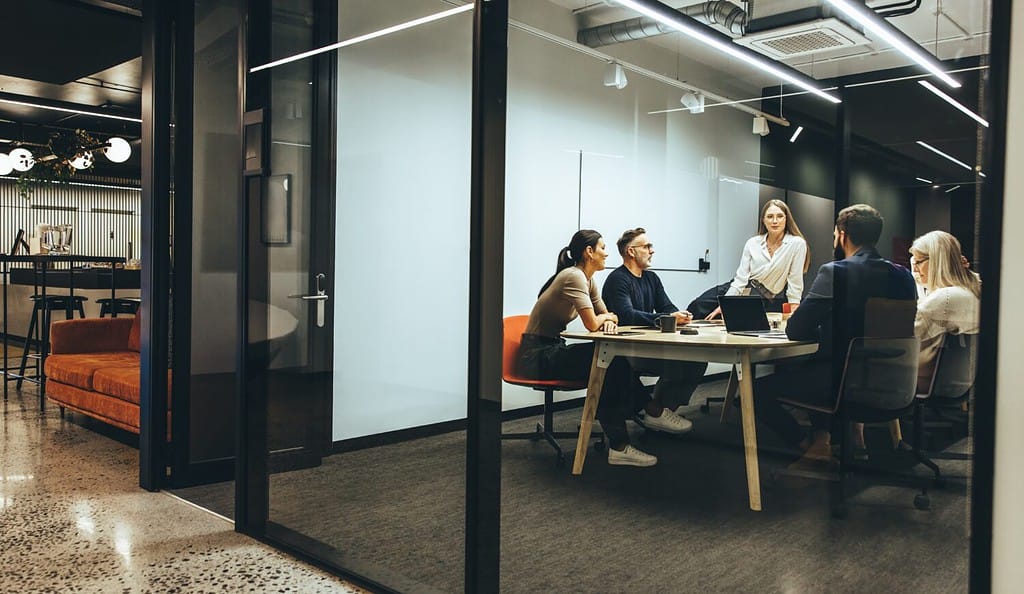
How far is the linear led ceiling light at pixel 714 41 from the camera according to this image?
1.75 m

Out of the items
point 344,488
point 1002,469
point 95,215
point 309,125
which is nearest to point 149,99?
point 309,125

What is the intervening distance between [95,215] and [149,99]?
12.1m

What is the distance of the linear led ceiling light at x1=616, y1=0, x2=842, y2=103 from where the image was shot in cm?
175

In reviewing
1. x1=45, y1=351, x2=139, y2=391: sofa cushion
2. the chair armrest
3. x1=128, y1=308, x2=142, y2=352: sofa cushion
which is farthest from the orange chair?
the chair armrest

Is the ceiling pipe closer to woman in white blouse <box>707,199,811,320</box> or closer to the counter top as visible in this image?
woman in white blouse <box>707,199,811,320</box>

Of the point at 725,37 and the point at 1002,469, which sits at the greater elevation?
the point at 725,37

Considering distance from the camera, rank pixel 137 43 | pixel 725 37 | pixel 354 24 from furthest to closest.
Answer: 1. pixel 137 43
2. pixel 354 24
3. pixel 725 37

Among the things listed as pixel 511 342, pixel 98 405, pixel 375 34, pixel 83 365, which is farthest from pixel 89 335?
pixel 511 342

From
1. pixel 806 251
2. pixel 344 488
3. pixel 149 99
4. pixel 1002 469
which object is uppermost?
pixel 149 99

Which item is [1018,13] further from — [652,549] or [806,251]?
[652,549]

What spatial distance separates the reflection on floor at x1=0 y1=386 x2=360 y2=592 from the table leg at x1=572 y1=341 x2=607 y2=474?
1158 mm

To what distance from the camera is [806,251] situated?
1.73 meters

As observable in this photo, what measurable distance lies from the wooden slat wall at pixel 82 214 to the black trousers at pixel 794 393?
14.0 metres

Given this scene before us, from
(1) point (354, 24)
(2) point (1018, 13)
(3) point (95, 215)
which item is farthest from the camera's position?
(3) point (95, 215)
